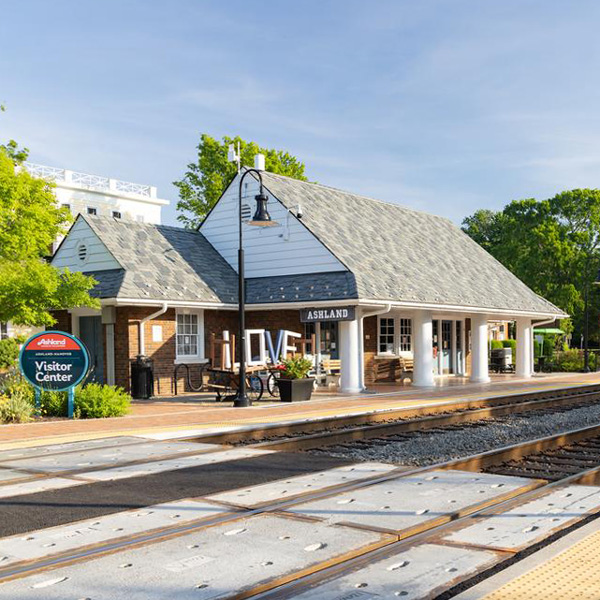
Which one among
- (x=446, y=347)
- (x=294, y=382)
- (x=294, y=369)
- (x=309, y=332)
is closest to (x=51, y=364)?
(x=294, y=382)

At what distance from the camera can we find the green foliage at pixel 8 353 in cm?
2919

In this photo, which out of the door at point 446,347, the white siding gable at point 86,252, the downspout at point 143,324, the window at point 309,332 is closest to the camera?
the downspout at point 143,324

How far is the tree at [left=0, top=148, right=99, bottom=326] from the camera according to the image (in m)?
17.2

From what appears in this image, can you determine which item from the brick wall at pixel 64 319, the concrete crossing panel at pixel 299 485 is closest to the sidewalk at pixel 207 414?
the concrete crossing panel at pixel 299 485

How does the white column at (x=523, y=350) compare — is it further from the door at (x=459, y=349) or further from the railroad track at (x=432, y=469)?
the railroad track at (x=432, y=469)

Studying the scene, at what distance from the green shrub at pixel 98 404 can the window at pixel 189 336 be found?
22.6 ft

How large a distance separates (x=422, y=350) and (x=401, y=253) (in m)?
4.36

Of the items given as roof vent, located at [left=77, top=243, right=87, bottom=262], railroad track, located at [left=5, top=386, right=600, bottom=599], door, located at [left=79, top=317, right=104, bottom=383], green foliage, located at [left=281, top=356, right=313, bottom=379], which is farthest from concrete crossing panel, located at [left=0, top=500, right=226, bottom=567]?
roof vent, located at [left=77, top=243, right=87, bottom=262]

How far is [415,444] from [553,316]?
70.1 ft

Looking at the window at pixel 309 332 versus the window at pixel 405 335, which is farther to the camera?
the window at pixel 405 335

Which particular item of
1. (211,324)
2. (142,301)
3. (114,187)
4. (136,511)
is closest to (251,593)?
(136,511)

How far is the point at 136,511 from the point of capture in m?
6.99

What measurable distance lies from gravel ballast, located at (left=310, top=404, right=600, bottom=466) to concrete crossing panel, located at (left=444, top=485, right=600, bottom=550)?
8.75ft

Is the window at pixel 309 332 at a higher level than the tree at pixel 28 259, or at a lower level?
lower
